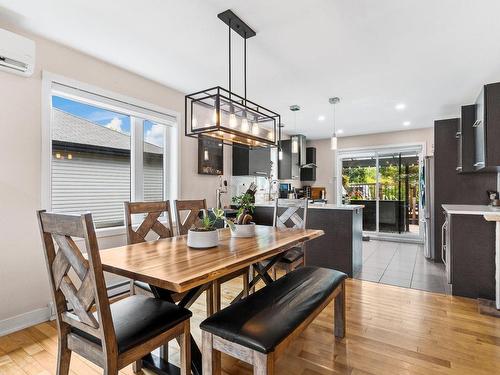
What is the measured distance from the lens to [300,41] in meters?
2.57

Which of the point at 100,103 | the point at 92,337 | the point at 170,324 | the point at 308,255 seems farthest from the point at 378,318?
the point at 100,103

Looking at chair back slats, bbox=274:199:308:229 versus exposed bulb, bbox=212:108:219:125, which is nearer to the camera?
exposed bulb, bbox=212:108:219:125

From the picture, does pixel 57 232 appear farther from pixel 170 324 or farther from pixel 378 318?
pixel 378 318

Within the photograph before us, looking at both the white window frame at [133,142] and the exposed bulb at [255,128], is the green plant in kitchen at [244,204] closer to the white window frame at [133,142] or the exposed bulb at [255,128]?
the exposed bulb at [255,128]

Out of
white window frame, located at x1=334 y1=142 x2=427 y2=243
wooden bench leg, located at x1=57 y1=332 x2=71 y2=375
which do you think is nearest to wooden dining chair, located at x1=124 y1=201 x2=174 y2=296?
wooden bench leg, located at x1=57 y1=332 x2=71 y2=375

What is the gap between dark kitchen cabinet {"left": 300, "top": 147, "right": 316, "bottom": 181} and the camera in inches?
280

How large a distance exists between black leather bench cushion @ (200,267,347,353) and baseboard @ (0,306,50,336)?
2.02 meters

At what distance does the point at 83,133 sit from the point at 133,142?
581 mm

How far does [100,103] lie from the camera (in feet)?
9.80

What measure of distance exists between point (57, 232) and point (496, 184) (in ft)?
17.0

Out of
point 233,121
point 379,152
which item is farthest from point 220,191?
point 379,152

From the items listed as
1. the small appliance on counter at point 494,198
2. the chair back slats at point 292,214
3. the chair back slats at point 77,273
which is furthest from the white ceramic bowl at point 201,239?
the small appliance on counter at point 494,198

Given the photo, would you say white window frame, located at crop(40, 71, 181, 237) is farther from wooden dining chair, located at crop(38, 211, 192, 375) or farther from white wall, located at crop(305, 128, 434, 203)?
white wall, located at crop(305, 128, 434, 203)

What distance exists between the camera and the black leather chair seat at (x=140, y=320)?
1.29 meters
